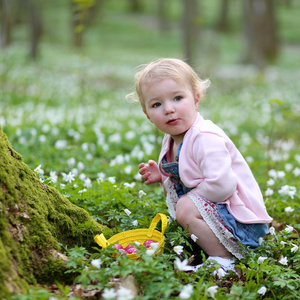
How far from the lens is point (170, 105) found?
3043 millimetres

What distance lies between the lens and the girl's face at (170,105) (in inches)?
120

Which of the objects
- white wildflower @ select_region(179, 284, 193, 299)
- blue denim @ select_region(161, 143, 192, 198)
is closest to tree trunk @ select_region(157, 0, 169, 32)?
blue denim @ select_region(161, 143, 192, 198)

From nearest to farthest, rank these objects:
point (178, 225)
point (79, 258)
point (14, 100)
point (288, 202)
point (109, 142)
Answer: point (79, 258), point (178, 225), point (288, 202), point (109, 142), point (14, 100)

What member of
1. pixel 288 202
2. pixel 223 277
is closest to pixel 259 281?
pixel 223 277

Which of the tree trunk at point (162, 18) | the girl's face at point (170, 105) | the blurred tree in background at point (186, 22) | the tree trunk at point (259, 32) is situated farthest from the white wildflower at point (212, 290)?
the tree trunk at point (162, 18)

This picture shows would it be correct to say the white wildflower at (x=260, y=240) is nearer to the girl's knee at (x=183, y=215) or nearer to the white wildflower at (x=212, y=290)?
the girl's knee at (x=183, y=215)

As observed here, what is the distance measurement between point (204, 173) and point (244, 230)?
57 centimetres

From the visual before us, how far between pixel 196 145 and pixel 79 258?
113 cm

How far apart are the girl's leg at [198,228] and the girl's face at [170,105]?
1.81 feet

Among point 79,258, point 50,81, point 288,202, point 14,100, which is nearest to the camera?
point 79,258

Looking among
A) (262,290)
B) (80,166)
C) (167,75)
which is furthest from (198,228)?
(80,166)

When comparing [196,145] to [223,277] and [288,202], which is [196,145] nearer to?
[223,277]

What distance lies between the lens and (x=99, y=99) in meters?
12.4

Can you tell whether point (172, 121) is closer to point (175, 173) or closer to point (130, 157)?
point (175, 173)
